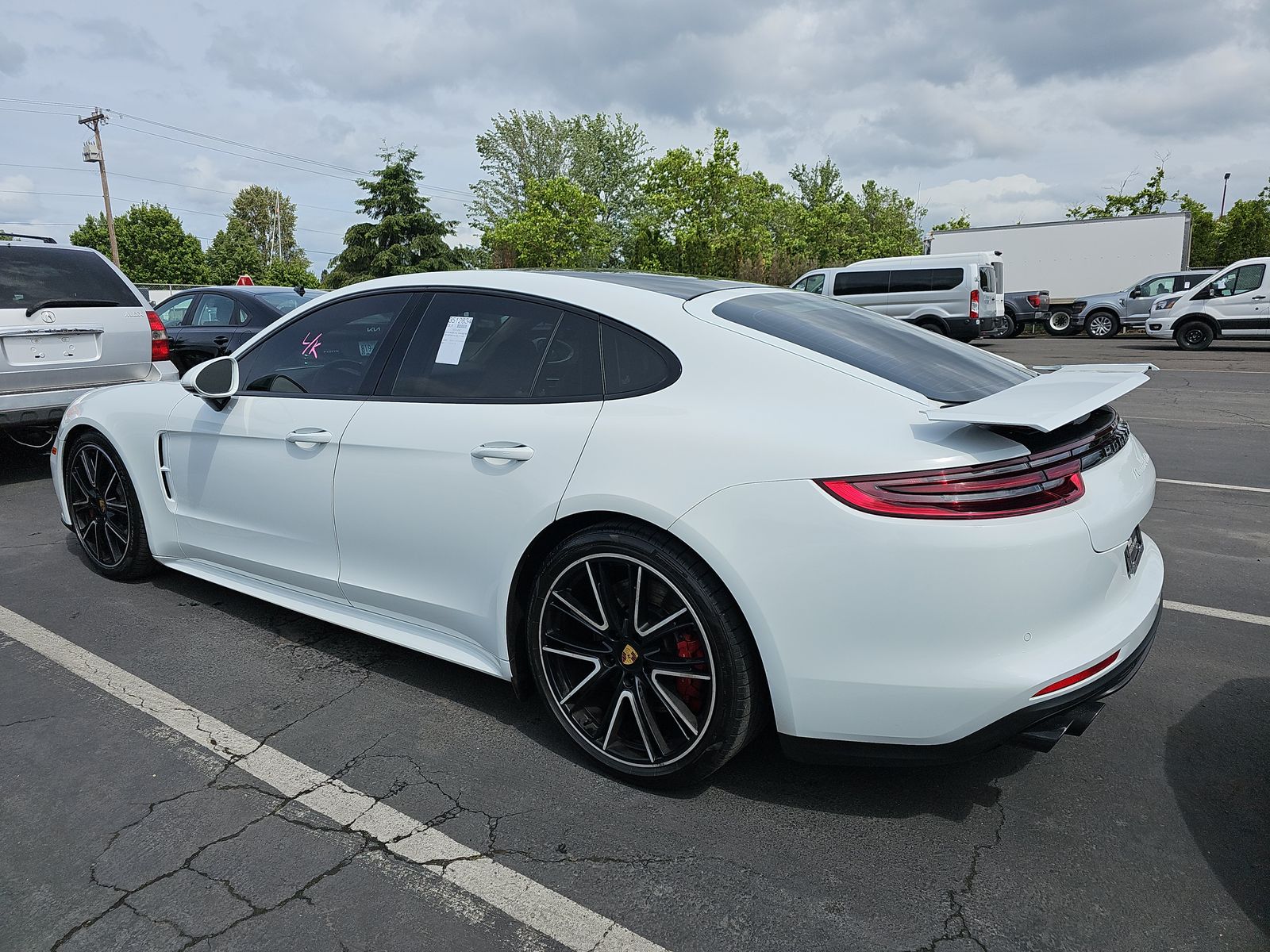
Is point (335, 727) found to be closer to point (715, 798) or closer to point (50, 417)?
point (715, 798)

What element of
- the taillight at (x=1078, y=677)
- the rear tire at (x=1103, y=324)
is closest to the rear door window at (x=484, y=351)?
the taillight at (x=1078, y=677)

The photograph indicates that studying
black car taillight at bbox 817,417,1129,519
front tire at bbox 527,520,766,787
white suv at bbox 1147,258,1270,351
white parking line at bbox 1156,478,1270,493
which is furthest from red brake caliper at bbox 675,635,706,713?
white suv at bbox 1147,258,1270,351

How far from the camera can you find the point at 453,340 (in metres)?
3.07

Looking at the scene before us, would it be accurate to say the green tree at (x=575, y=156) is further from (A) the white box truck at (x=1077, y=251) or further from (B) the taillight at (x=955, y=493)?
(B) the taillight at (x=955, y=493)

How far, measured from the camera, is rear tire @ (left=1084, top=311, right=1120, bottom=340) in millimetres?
24000

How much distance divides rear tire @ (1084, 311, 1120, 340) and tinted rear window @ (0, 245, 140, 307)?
80.1 ft

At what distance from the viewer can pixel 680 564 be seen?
2.34 meters

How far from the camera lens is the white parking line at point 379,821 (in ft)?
6.69

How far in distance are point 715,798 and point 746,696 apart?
43 centimetres

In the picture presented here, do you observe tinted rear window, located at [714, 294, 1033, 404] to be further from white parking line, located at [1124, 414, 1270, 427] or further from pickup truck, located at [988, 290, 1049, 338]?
pickup truck, located at [988, 290, 1049, 338]

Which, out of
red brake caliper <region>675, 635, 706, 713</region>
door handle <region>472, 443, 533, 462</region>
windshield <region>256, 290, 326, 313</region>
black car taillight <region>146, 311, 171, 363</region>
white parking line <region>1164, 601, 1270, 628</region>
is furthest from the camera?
windshield <region>256, 290, 326, 313</region>

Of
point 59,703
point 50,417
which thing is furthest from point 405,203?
point 59,703

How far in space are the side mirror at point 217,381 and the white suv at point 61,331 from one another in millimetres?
3629

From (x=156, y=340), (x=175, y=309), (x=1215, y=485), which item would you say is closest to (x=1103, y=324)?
(x=1215, y=485)
